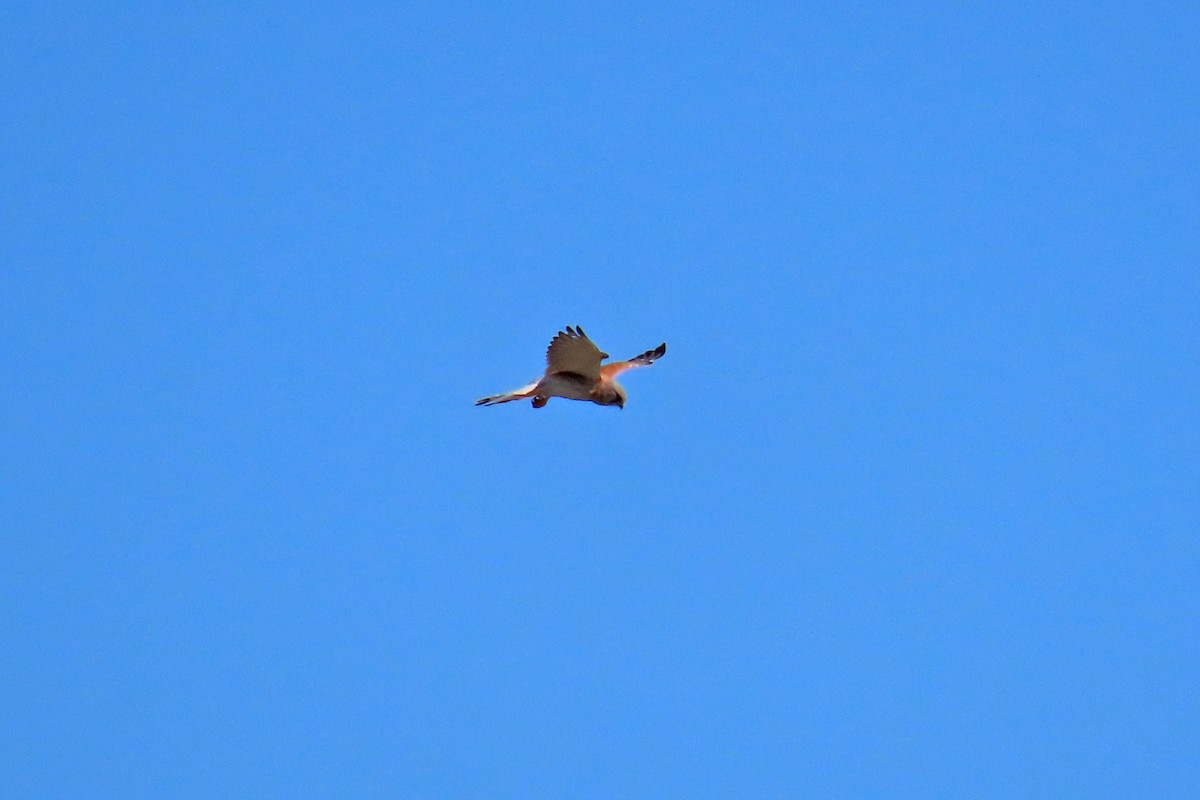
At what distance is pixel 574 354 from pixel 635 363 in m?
3.63

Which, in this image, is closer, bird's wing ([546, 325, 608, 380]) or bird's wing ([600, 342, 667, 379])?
bird's wing ([546, 325, 608, 380])

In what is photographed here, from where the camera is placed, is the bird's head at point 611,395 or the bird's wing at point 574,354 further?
the bird's head at point 611,395

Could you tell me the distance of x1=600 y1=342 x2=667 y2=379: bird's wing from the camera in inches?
1056

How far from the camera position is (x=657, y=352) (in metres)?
28.9

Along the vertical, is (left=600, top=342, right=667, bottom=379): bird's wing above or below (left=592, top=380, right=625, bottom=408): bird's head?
above

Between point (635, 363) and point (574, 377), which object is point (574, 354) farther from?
point (635, 363)

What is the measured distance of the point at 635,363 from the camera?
1113 inches

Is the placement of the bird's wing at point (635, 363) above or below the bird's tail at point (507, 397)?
above

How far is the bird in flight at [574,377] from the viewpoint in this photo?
80.4 feet

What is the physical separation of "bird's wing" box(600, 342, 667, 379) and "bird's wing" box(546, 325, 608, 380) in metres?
0.97

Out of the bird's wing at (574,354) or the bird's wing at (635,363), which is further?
the bird's wing at (635,363)

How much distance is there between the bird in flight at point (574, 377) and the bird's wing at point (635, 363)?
2cm

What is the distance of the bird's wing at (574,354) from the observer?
24234 millimetres

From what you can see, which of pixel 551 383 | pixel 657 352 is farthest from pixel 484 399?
pixel 657 352
